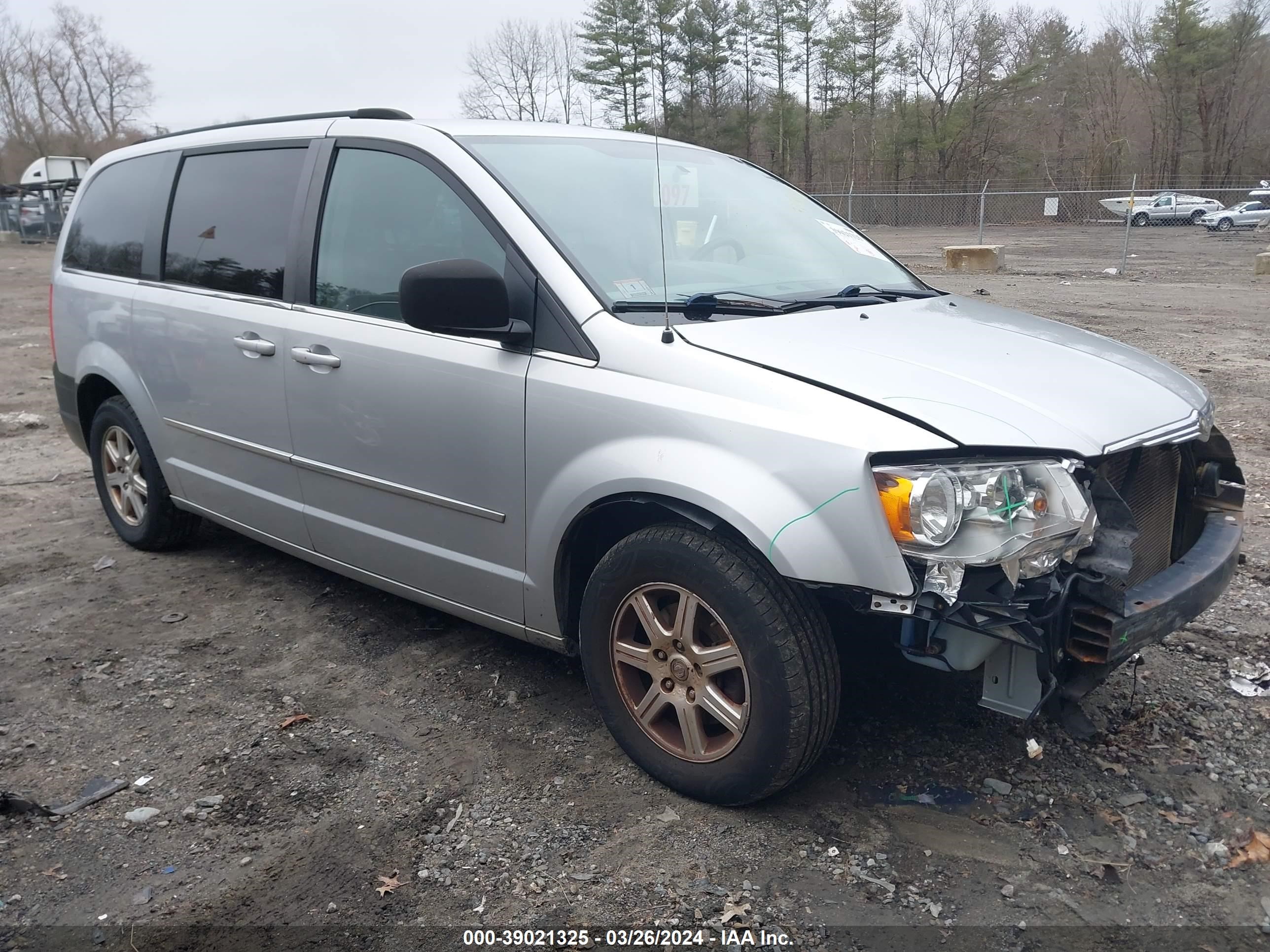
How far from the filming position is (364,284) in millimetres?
3537

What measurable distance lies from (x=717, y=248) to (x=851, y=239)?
84cm

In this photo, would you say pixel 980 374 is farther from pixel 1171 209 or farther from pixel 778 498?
pixel 1171 209

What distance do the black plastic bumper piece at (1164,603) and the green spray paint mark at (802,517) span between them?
63 centimetres

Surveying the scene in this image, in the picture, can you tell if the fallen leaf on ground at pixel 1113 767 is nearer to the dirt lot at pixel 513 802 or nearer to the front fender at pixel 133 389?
the dirt lot at pixel 513 802

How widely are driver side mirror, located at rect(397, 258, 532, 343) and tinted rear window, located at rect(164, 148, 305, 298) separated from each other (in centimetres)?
123

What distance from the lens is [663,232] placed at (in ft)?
10.8

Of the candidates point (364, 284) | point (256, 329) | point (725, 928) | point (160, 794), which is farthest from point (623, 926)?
point (256, 329)

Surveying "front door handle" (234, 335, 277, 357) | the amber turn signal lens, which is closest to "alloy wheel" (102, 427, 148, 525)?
"front door handle" (234, 335, 277, 357)

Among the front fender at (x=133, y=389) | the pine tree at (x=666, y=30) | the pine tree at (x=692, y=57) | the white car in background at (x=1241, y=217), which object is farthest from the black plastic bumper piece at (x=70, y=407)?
the white car in background at (x=1241, y=217)

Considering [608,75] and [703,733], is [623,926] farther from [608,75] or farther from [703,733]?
[608,75]

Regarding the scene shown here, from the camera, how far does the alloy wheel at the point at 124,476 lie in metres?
4.90

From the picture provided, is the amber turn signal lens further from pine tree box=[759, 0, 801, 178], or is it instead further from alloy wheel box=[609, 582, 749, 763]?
Answer: pine tree box=[759, 0, 801, 178]

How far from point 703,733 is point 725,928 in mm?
555

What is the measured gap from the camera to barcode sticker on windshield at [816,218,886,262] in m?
4.05
